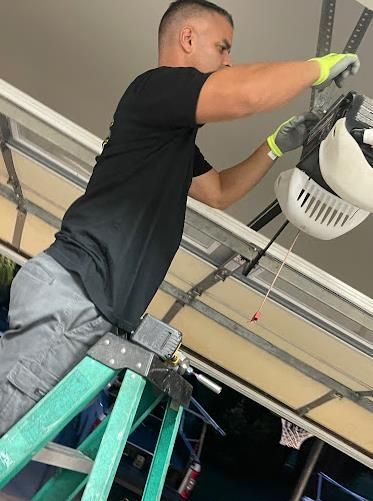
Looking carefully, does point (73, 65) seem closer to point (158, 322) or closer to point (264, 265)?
point (264, 265)

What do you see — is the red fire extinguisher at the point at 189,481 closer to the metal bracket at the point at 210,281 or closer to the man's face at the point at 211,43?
the metal bracket at the point at 210,281

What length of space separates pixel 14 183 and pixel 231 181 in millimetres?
1329

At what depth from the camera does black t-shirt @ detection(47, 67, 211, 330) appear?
135 cm

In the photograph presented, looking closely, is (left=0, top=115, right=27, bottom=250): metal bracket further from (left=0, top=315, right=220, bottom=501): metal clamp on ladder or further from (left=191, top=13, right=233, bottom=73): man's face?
(left=0, top=315, right=220, bottom=501): metal clamp on ladder

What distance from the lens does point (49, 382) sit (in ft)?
4.17

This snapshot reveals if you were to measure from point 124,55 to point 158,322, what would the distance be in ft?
5.65

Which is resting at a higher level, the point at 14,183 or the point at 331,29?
the point at 331,29

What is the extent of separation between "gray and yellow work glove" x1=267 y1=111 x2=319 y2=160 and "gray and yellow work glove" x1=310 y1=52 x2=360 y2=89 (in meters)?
0.14

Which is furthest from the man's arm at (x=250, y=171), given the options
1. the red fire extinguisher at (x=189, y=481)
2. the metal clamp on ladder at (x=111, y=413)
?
the red fire extinguisher at (x=189, y=481)

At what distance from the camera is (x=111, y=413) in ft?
4.15

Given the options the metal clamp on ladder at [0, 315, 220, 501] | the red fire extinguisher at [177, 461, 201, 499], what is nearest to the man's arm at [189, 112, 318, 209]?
the metal clamp on ladder at [0, 315, 220, 501]

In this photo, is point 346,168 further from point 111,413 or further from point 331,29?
point 331,29

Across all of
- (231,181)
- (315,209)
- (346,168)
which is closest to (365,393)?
(231,181)

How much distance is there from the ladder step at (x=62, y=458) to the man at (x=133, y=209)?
0.47 feet
